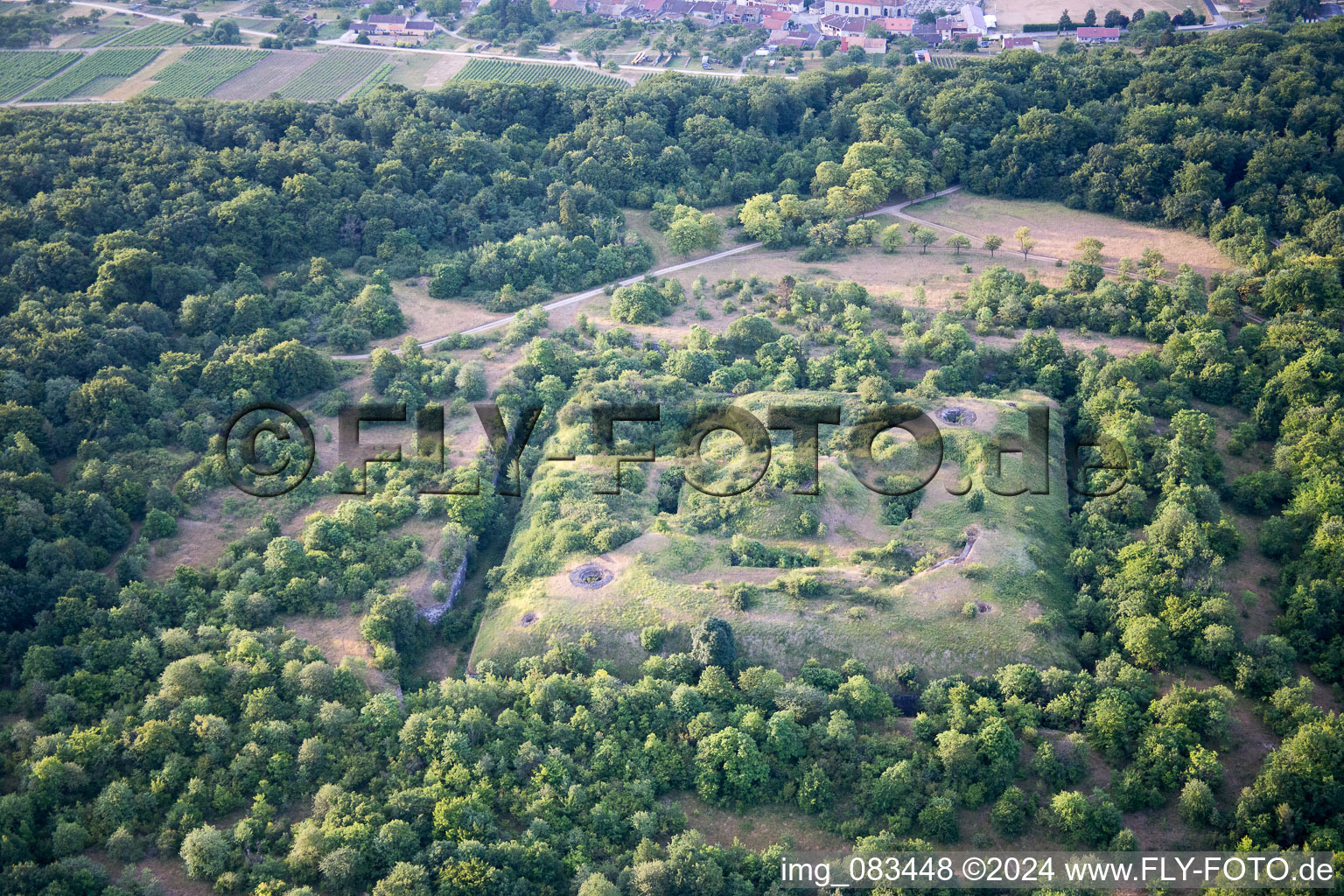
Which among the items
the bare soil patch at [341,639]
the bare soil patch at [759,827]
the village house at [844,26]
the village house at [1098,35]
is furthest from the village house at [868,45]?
the bare soil patch at [759,827]

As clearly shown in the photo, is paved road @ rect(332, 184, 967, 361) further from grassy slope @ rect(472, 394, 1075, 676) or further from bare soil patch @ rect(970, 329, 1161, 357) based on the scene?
grassy slope @ rect(472, 394, 1075, 676)

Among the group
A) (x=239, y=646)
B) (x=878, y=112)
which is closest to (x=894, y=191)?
(x=878, y=112)

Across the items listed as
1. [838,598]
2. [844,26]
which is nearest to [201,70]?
[844,26]

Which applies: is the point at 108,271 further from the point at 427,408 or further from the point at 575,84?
the point at 575,84

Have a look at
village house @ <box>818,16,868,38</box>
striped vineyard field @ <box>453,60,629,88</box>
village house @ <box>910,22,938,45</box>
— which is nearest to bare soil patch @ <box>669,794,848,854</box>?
striped vineyard field @ <box>453,60,629,88</box>

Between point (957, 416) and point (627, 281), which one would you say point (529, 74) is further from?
point (957, 416)

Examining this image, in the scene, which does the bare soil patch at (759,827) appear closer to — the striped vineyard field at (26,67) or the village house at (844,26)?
the village house at (844,26)

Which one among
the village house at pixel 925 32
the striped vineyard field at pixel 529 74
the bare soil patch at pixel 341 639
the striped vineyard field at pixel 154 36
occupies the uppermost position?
the striped vineyard field at pixel 154 36
